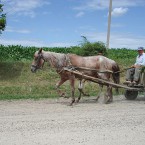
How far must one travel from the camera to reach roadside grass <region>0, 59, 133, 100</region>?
16672mm

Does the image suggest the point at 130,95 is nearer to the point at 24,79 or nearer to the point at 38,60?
the point at 38,60

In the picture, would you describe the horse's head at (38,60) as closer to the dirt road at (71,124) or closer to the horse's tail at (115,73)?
the dirt road at (71,124)

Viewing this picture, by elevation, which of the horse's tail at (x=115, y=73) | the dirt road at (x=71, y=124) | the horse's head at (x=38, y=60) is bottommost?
the dirt road at (x=71, y=124)

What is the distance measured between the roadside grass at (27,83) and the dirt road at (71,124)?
3.40 metres

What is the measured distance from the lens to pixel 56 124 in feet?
29.4

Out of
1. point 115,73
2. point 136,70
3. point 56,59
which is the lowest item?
point 115,73

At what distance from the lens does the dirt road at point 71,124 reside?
7.55 metres

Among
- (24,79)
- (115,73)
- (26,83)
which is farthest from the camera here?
(24,79)

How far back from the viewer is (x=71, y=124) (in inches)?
355

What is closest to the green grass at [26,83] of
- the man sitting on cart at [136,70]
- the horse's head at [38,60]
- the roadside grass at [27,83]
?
the roadside grass at [27,83]

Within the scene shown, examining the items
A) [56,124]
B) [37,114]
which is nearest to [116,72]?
[37,114]

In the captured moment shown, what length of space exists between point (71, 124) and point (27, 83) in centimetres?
1180

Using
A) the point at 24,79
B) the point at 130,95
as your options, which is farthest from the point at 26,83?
the point at 130,95

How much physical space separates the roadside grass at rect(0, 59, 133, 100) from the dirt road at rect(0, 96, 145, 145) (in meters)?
3.40
